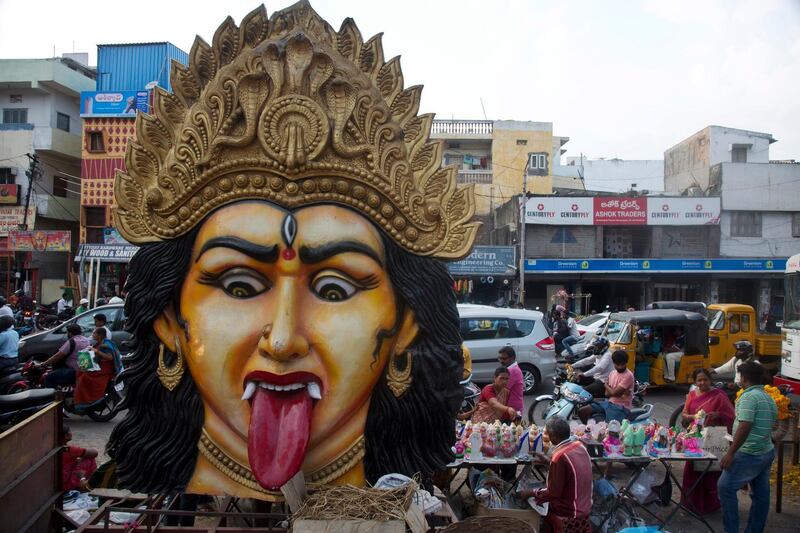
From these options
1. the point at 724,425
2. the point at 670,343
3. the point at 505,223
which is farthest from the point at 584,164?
the point at 724,425

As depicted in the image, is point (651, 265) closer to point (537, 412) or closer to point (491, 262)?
point (491, 262)

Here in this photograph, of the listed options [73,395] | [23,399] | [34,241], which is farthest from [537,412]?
[34,241]

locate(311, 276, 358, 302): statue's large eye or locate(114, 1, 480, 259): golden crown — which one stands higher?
locate(114, 1, 480, 259): golden crown

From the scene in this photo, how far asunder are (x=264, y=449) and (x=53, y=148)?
25079mm

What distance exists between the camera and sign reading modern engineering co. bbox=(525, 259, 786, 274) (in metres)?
21.9

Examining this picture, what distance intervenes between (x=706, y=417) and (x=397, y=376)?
4129 mm

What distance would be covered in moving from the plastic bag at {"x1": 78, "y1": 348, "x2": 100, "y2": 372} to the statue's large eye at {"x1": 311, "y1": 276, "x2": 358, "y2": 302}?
6163mm

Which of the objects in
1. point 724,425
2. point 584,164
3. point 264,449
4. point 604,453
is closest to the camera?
point 264,449

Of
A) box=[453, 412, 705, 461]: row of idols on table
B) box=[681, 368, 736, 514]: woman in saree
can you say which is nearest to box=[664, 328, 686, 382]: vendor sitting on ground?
box=[681, 368, 736, 514]: woman in saree

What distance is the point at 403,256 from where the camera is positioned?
2.90m

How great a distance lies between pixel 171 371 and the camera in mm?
2924

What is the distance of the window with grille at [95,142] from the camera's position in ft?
69.3

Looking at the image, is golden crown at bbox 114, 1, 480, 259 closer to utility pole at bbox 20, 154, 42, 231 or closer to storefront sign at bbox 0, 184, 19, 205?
utility pole at bbox 20, 154, 42, 231

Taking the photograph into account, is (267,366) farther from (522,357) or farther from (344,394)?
(522,357)
